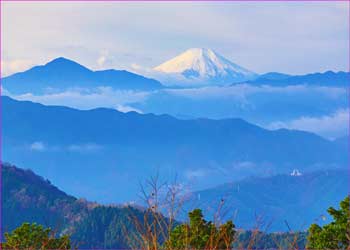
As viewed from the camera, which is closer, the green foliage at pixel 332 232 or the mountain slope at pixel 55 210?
the green foliage at pixel 332 232

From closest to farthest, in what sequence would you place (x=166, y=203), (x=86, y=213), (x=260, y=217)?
1. (x=260, y=217)
2. (x=166, y=203)
3. (x=86, y=213)

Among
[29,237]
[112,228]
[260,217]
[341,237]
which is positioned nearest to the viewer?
[260,217]

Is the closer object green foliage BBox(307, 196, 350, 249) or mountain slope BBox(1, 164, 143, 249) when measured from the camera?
green foliage BBox(307, 196, 350, 249)

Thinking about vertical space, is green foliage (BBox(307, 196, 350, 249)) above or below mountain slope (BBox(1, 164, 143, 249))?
above

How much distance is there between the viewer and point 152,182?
5.37 meters

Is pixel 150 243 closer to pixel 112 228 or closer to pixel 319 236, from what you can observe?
pixel 319 236

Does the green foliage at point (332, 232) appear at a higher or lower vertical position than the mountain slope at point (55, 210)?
higher

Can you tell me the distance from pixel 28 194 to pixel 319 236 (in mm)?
165839

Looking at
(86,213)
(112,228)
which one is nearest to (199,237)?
(112,228)

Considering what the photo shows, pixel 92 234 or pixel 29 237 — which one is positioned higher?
pixel 29 237

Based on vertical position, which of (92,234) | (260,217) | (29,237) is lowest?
(92,234)

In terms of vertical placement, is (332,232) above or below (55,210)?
above

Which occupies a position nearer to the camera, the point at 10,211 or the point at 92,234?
the point at 92,234

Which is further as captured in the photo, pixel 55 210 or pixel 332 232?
pixel 55 210
